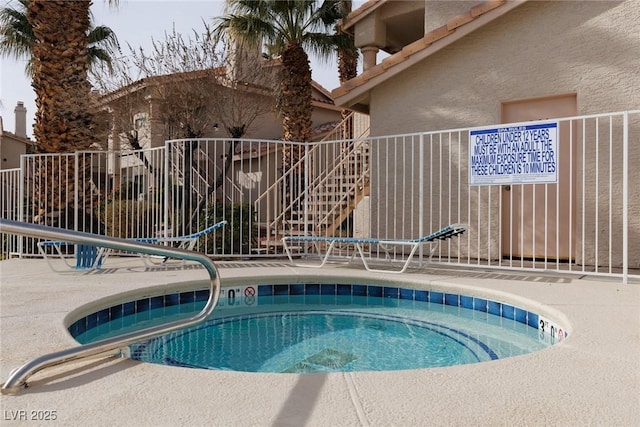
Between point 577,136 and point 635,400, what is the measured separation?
254 inches

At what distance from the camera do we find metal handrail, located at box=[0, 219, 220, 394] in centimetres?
233

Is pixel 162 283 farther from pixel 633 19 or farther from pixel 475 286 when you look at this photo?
pixel 633 19

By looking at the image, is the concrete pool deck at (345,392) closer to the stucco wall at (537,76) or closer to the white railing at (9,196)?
the stucco wall at (537,76)

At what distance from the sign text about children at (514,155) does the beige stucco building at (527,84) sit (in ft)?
1.98

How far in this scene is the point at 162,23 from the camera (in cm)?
1179

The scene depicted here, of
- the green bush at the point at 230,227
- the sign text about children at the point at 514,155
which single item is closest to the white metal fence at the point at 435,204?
the green bush at the point at 230,227

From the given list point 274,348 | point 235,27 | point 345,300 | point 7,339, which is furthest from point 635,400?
point 235,27

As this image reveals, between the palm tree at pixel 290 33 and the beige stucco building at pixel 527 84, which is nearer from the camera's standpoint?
the beige stucco building at pixel 527 84

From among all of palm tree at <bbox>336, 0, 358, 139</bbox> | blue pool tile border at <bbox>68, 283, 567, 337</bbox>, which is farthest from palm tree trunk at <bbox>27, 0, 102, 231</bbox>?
palm tree at <bbox>336, 0, 358, 139</bbox>

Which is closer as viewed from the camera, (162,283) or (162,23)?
(162,283)

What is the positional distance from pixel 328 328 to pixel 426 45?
6.05m

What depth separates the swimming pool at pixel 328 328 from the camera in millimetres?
4141

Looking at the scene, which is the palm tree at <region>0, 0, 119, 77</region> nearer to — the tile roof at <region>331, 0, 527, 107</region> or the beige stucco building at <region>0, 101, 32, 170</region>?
the beige stucco building at <region>0, 101, 32, 170</region>

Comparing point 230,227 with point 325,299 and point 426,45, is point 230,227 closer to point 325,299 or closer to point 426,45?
point 325,299
